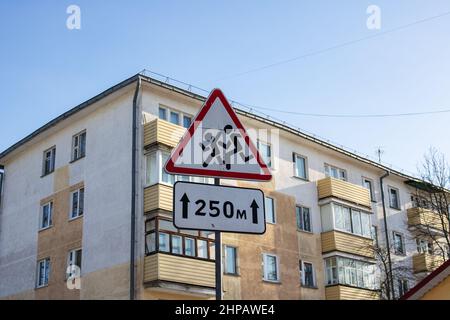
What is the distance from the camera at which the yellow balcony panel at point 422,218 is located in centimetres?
3906

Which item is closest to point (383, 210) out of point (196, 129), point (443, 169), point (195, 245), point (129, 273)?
point (443, 169)

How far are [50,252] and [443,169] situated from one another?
65.9 ft

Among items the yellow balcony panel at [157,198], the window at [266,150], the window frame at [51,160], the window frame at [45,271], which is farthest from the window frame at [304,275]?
the window frame at [51,160]

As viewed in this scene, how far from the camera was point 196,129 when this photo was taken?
18.6 feet

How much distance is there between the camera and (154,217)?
2494 cm

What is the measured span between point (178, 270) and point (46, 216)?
8.71 m

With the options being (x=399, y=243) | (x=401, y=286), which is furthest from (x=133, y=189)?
(x=399, y=243)

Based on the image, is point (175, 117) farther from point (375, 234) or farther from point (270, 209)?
point (375, 234)

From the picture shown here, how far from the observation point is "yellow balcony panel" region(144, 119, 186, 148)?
25.9 meters

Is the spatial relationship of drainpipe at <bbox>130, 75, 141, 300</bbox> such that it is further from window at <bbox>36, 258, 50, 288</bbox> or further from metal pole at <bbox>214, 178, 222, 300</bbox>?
metal pole at <bbox>214, 178, 222, 300</bbox>
